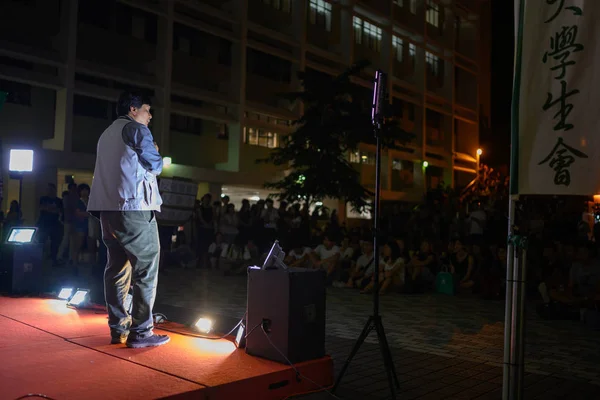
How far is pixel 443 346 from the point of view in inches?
250

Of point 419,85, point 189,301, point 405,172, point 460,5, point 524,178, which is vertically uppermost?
point 460,5

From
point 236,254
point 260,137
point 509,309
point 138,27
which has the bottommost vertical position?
point 236,254

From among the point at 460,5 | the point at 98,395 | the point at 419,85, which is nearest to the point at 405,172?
the point at 419,85

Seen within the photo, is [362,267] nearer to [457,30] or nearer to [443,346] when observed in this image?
[443,346]

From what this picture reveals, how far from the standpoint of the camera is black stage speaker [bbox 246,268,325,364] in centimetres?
428

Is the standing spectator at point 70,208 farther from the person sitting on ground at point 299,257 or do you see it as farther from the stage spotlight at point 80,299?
the stage spotlight at point 80,299

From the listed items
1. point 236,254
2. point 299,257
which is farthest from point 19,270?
point 236,254

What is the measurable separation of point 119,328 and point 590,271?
758cm

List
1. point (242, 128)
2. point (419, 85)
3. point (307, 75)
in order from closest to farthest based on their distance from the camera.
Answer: point (307, 75) → point (242, 128) → point (419, 85)

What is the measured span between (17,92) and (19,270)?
1439 centimetres

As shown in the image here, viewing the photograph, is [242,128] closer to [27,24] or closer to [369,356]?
[27,24]

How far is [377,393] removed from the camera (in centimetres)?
444

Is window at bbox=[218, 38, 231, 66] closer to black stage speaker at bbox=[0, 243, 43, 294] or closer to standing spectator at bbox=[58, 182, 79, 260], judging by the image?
standing spectator at bbox=[58, 182, 79, 260]

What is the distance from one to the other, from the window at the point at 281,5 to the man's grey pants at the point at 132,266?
24.8 m
